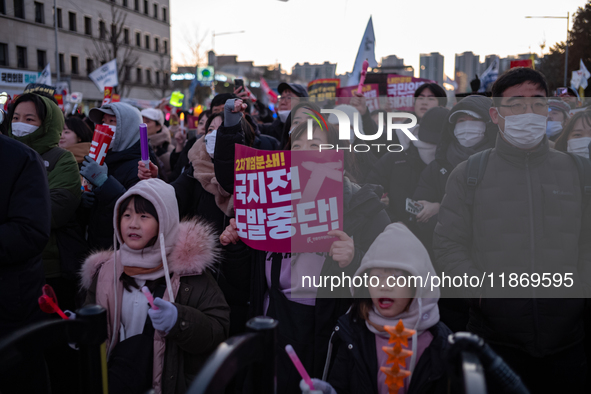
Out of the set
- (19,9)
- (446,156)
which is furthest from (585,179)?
(19,9)

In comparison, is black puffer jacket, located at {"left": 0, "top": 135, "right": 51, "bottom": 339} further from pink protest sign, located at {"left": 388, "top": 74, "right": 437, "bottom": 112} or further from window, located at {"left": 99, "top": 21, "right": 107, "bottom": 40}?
window, located at {"left": 99, "top": 21, "right": 107, "bottom": 40}

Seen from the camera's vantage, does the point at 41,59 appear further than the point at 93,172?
Yes

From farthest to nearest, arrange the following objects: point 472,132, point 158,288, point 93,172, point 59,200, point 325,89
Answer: point 325,89, point 472,132, point 93,172, point 59,200, point 158,288

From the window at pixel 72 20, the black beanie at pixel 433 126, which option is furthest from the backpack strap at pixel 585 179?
the window at pixel 72 20

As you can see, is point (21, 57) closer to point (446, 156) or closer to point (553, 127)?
point (553, 127)

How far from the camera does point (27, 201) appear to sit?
233 centimetres

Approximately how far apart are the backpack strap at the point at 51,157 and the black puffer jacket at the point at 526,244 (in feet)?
8.33

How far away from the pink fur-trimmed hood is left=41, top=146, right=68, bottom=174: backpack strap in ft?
3.32

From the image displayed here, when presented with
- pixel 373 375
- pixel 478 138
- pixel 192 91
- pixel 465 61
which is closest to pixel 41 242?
pixel 373 375

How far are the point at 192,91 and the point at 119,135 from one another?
18469mm

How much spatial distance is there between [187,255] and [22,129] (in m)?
1.72

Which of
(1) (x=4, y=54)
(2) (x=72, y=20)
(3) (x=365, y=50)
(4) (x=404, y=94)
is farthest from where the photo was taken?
(2) (x=72, y=20)

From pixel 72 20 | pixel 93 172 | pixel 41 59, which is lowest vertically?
pixel 93 172

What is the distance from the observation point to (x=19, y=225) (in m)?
2.29
